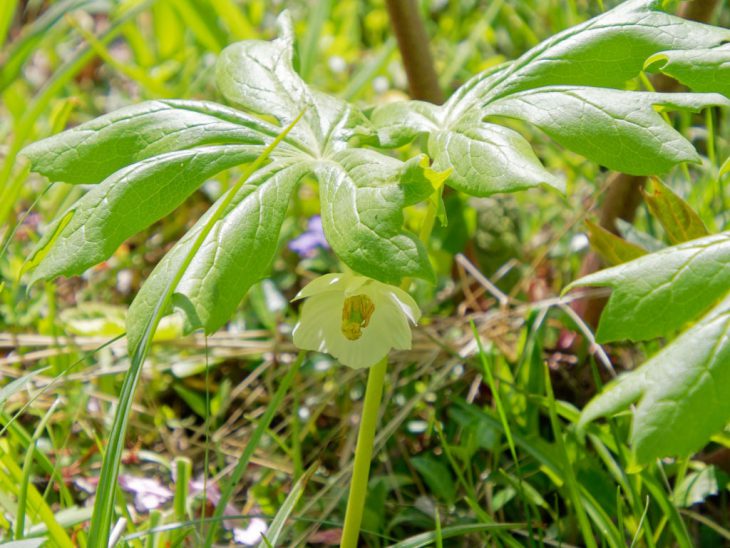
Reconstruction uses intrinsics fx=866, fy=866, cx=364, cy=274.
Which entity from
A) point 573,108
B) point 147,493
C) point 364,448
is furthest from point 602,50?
point 147,493

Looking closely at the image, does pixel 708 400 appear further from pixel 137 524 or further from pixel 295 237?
pixel 295 237

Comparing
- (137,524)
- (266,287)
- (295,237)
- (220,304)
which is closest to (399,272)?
(220,304)

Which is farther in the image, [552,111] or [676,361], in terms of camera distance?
[552,111]

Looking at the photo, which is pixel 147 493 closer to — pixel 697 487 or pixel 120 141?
pixel 120 141

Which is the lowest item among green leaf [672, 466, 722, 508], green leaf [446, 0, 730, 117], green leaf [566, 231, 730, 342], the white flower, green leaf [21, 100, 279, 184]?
green leaf [672, 466, 722, 508]

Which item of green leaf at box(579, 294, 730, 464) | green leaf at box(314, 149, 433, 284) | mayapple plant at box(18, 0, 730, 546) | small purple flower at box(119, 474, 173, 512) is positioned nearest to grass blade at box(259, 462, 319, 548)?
mayapple plant at box(18, 0, 730, 546)

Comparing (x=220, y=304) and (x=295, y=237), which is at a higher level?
(x=220, y=304)

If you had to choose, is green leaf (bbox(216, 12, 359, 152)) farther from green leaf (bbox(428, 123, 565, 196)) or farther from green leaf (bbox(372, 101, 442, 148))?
green leaf (bbox(428, 123, 565, 196))
